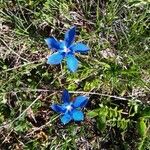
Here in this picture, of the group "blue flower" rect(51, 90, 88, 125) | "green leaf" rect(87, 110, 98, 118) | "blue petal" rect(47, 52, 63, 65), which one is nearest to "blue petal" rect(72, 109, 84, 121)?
"blue flower" rect(51, 90, 88, 125)

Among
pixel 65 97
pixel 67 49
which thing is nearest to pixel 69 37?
pixel 67 49

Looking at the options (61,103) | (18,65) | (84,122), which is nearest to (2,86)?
(18,65)

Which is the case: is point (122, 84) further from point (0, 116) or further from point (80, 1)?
point (0, 116)

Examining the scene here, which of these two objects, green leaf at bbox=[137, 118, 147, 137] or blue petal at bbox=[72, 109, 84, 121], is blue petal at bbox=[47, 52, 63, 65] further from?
green leaf at bbox=[137, 118, 147, 137]

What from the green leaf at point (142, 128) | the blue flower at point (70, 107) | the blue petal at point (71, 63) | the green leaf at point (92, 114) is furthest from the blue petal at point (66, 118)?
the green leaf at point (142, 128)

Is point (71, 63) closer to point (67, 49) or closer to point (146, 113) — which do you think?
point (67, 49)
